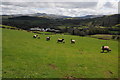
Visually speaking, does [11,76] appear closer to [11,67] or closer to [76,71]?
[11,67]

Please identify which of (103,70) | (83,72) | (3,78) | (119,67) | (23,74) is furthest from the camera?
(119,67)

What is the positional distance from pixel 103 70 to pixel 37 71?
9.93 m

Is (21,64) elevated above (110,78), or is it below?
above

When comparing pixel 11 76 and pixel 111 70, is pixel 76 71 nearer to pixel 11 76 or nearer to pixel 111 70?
pixel 111 70

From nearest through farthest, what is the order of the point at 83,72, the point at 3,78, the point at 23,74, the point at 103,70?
the point at 3,78, the point at 23,74, the point at 83,72, the point at 103,70

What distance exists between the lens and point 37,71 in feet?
55.6

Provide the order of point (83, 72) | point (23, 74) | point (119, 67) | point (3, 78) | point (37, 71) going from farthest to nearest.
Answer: point (119, 67), point (83, 72), point (37, 71), point (23, 74), point (3, 78)

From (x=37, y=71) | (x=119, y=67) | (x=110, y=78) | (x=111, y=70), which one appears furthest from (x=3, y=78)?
(x=119, y=67)

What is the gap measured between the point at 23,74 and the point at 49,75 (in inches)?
118

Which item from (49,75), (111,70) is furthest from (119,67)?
Result: (49,75)

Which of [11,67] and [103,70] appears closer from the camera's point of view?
[11,67]

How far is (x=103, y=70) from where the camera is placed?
803 inches

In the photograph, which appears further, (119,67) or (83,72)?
(119,67)

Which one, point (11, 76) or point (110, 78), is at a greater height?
point (11, 76)
